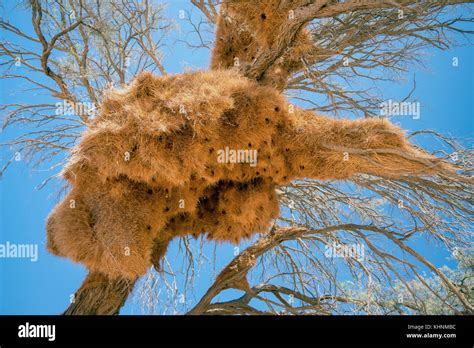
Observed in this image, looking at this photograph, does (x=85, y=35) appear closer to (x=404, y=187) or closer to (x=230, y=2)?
(x=230, y=2)

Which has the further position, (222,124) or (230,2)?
(230,2)

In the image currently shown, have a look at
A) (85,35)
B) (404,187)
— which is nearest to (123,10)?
(85,35)

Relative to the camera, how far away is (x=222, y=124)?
5.73 meters

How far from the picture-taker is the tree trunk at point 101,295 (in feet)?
20.8

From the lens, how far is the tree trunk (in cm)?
635

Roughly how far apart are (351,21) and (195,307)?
16.9 feet

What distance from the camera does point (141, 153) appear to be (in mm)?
5582

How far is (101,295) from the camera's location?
6422mm

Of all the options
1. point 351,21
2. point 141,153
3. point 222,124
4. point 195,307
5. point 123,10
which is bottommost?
point 195,307
